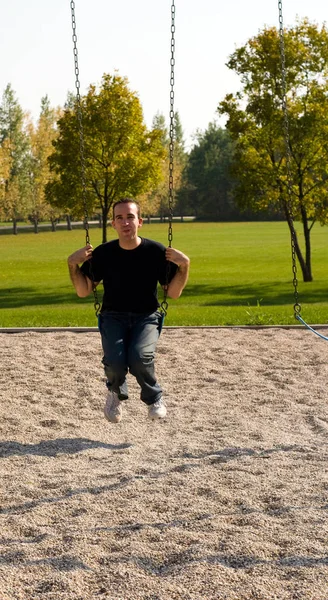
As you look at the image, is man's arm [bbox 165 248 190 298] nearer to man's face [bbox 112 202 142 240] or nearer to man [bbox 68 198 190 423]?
man [bbox 68 198 190 423]

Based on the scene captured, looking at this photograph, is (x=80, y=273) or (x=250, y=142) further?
(x=250, y=142)

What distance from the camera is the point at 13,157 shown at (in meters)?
69.9

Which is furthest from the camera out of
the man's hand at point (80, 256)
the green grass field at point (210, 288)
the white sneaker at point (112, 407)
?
the green grass field at point (210, 288)

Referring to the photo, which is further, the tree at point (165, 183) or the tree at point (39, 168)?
the tree at point (165, 183)

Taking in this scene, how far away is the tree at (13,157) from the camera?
64.2 meters

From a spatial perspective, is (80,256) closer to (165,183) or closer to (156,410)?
(156,410)

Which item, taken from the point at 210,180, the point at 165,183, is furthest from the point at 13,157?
the point at 210,180

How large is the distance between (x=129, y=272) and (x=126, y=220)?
0.37 meters

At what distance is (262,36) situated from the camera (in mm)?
22234

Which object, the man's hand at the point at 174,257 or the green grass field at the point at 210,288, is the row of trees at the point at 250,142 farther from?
the man's hand at the point at 174,257

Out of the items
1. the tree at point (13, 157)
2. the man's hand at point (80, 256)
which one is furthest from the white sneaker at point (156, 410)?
the tree at point (13, 157)

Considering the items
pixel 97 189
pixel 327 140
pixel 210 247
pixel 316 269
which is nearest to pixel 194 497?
pixel 327 140

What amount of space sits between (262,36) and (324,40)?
5.93 ft

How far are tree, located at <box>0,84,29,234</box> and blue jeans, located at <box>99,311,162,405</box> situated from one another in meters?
57.5
